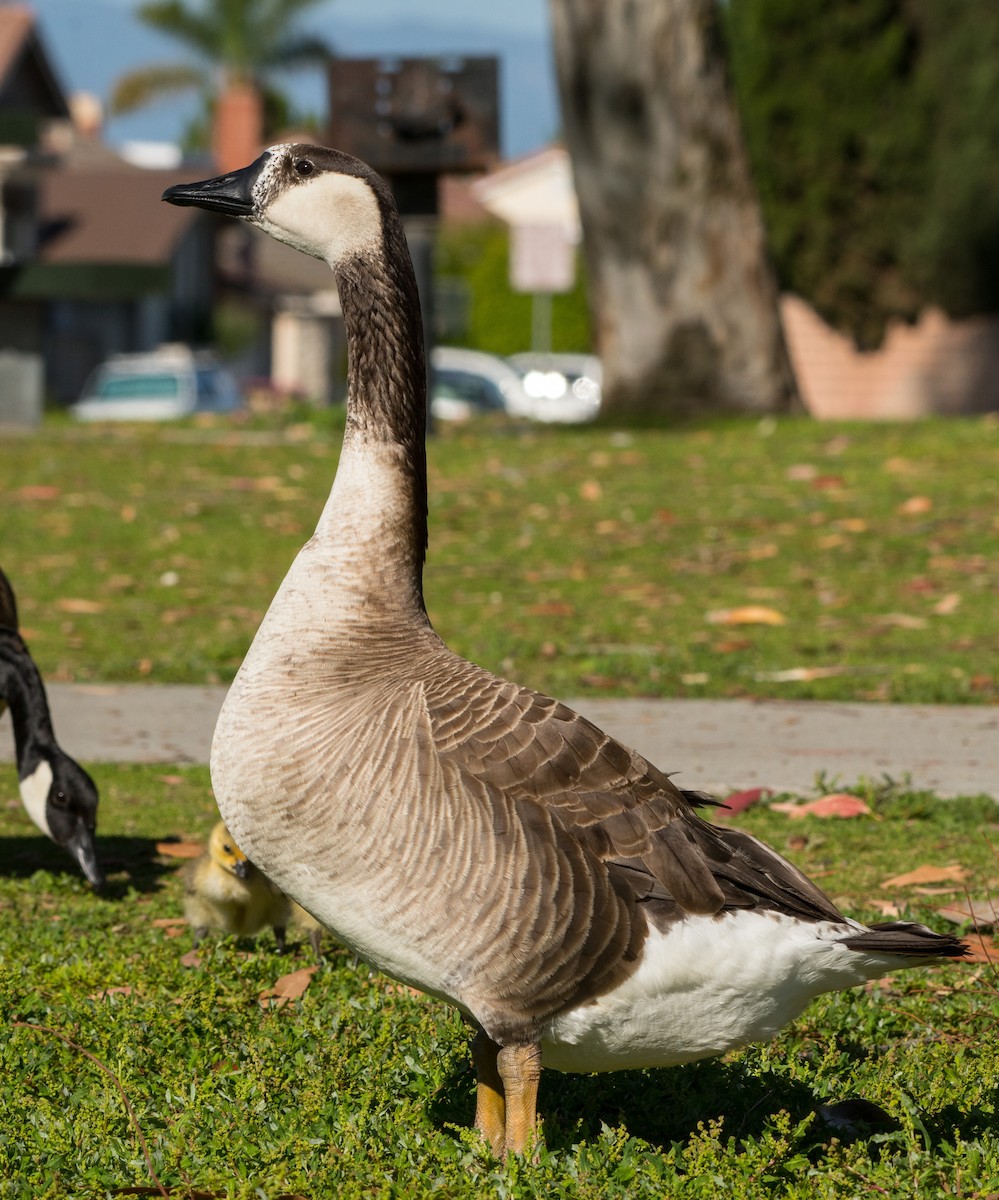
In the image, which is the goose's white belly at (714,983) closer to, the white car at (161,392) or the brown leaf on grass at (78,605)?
the brown leaf on grass at (78,605)

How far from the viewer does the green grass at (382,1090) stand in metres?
3.59

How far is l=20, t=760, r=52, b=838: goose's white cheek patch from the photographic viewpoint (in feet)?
19.1

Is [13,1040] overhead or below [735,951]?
below

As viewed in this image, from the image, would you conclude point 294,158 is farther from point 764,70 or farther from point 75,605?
point 764,70

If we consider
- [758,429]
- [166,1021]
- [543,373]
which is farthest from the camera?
[543,373]

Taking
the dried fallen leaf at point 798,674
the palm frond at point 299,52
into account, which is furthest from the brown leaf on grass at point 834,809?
the palm frond at point 299,52

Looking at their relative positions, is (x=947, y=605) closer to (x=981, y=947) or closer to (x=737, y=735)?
(x=737, y=735)

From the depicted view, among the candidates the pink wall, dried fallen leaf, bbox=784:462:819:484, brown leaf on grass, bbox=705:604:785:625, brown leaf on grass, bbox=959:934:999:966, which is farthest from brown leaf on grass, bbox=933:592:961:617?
the pink wall

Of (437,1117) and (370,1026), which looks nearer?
(437,1117)

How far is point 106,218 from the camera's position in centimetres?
5216

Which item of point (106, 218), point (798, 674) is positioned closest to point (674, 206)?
point (798, 674)

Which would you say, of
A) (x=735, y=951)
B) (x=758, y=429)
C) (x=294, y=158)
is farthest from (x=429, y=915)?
(x=758, y=429)

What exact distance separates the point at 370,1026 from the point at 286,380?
223 feet

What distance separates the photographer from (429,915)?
11.1 feet
